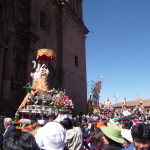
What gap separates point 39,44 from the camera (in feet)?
58.1

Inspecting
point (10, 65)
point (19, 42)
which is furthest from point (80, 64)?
point (10, 65)

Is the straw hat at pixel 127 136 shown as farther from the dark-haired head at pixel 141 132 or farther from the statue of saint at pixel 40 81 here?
the statue of saint at pixel 40 81

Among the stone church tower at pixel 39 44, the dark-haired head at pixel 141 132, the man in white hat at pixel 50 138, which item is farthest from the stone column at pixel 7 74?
the dark-haired head at pixel 141 132

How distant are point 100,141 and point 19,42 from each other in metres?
13.3

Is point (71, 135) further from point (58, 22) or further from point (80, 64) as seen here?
point (80, 64)

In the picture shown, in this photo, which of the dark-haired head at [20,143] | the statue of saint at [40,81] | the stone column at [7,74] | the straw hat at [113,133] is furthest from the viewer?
the stone column at [7,74]

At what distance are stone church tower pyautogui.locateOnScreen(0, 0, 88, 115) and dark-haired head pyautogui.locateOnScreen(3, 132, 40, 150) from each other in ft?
33.3

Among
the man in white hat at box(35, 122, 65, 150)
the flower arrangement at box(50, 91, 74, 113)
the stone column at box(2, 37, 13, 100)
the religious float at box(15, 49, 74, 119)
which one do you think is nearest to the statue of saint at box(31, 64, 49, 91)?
the religious float at box(15, 49, 74, 119)

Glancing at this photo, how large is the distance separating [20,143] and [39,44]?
16.3 metres

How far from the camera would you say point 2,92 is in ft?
39.6

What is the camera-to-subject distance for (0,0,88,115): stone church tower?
42.0 feet

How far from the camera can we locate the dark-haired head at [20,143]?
6.79 feet

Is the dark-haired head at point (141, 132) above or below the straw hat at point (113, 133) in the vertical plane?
above

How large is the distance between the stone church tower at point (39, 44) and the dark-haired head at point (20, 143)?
1014 centimetres
